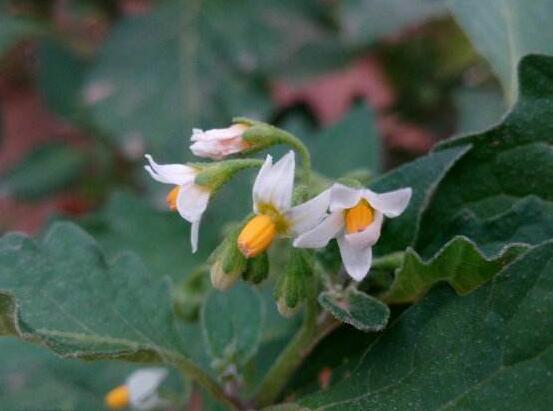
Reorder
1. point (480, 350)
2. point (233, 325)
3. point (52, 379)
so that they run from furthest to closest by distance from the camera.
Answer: point (52, 379) → point (233, 325) → point (480, 350)

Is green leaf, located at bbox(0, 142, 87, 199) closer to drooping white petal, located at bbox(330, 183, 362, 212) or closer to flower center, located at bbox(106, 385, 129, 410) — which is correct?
flower center, located at bbox(106, 385, 129, 410)

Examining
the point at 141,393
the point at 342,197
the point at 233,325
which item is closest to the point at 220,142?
the point at 342,197

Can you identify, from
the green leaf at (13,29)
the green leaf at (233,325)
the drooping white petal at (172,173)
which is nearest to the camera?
the drooping white petal at (172,173)

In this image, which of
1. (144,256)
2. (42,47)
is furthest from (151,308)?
(42,47)

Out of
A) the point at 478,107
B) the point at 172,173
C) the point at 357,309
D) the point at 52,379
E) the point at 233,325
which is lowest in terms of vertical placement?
the point at 478,107

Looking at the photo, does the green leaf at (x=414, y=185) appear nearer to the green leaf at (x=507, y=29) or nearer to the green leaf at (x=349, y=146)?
the green leaf at (x=507, y=29)

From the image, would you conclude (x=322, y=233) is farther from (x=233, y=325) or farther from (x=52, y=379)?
(x=52, y=379)

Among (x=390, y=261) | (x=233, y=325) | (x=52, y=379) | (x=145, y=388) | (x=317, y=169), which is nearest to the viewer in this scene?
(x=390, y=261)

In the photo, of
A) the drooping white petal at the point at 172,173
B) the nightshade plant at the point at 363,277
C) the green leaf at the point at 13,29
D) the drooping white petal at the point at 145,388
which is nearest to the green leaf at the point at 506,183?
the nightshade plant at the point at 363,277
